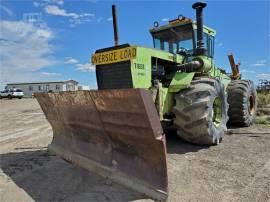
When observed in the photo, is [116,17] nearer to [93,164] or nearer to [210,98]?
[210,98]

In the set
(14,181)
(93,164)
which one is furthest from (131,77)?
(14,181)

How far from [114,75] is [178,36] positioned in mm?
2231

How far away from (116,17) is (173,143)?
3.04 metres

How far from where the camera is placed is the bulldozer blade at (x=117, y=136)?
325 centimetres

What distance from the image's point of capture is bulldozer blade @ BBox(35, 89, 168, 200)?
10.7 ft

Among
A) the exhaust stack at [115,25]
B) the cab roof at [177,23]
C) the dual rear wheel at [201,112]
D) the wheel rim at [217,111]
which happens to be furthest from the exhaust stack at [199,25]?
the exhaust stack at [115,25]

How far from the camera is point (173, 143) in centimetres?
600

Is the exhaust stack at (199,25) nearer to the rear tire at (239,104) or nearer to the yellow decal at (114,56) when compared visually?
the yellow decal at (114,56)

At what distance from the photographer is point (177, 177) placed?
13.2 ft

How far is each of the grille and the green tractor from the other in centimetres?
2

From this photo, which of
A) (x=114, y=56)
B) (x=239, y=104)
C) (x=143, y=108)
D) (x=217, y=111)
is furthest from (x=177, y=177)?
(x=239, y=104)

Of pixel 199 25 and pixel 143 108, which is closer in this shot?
pixel 143 108

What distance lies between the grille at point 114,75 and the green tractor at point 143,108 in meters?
0.02

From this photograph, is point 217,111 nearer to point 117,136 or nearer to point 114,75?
point 114,75
